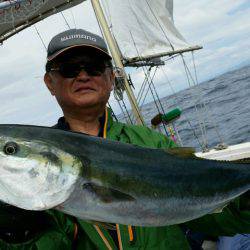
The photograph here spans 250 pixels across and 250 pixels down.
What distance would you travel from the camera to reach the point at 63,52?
3707 millimetres

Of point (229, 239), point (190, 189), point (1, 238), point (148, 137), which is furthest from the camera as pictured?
point (229, 239)

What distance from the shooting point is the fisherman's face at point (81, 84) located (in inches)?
148

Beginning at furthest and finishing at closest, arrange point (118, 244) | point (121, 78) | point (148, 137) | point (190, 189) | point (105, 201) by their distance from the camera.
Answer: point (121, 78)
point (148, 137)
point (118, 244)
point (190, 189)
point (105, 201)

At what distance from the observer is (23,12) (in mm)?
16016

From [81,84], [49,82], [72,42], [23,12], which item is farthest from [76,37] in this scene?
[23,12]

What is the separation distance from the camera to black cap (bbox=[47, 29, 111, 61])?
368cm

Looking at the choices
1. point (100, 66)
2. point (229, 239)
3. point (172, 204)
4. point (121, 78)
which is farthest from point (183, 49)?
point (172, 204)

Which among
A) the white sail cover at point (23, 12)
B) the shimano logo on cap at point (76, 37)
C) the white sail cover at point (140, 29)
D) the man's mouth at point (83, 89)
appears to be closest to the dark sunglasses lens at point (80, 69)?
the man's mouth at point (83, 89)

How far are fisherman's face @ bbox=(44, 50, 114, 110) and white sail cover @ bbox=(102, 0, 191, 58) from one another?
1075 centimetres

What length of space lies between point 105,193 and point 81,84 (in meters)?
1.51

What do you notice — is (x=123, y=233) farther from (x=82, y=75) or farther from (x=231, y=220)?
(x=82, y=75)

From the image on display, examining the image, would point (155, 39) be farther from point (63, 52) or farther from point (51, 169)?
point (51, 169)

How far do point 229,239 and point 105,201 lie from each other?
13.2ft

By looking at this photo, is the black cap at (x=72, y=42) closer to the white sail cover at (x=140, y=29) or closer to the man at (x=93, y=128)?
the man at (x=93, y=128)
